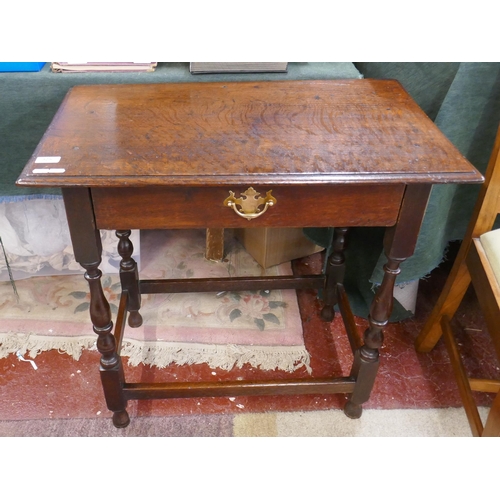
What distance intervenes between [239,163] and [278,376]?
0.67 meters

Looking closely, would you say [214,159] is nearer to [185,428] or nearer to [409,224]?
[409,224]

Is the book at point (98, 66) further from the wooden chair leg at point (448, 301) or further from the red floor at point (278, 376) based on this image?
the wooden chair leg at point (448, 301)

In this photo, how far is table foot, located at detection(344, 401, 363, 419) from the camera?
1.21 m

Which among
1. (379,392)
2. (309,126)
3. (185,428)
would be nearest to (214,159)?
(309,126)

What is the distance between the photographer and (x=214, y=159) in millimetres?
853

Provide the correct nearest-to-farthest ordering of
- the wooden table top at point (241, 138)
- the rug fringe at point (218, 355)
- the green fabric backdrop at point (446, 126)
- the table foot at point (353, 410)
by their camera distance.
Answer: the wooden table top at point (241, 138), the green fabric backdrop at point (446, 126), the table foot at point (353, 410), the rug fringe at point (218, 355)

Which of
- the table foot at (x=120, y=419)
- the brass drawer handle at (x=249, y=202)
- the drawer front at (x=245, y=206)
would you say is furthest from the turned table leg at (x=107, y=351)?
the brass drawer handle at (x=249, y=202)

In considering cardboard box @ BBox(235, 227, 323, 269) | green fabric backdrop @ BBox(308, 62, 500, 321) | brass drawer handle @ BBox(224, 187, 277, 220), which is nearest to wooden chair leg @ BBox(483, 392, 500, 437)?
green fabric backdrop @ BBox(308, 62, 500, 321)

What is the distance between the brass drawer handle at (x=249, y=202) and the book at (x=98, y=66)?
1.75 ft

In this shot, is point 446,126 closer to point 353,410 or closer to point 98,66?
point 353,410

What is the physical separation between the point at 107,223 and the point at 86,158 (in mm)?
115

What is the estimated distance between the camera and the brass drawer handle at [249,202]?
85 centimetres

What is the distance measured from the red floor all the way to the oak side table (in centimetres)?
21

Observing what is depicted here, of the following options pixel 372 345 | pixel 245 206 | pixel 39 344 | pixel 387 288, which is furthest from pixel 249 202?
pixel 39 344
